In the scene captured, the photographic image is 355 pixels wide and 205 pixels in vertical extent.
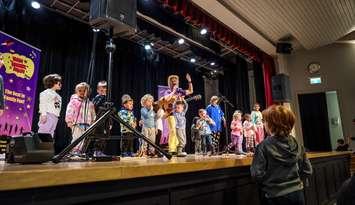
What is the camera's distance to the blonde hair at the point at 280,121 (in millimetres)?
1499

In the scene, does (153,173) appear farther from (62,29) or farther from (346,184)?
(62,29)

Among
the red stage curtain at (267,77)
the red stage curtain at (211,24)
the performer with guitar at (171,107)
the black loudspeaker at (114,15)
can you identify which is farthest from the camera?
the red stage curtain at (267,77)

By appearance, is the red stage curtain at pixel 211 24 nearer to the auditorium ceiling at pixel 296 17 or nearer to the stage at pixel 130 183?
the auditorium ceiling at pixel 296 17

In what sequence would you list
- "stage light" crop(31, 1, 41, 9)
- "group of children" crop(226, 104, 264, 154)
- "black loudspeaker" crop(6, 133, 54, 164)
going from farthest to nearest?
"group of children" crop(226, 104, 264, 154)
"stage light" crop(31, 1, 41, 9)
"black loudspeaker" crop(6, 133, 54, 164)

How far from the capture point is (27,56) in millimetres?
3973

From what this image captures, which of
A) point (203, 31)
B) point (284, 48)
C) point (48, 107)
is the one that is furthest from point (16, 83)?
point (284, 48)

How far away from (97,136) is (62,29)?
176 inches

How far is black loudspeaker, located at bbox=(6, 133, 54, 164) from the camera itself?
3.17 feet

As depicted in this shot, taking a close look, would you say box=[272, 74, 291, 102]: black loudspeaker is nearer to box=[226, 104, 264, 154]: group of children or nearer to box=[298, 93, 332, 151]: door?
box=[226, 104, 264, 154]: group of children

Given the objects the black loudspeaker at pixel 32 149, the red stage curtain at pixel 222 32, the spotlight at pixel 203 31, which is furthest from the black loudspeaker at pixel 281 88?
the black loudspeaker at pixel 32 149

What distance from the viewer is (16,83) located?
3.73 m

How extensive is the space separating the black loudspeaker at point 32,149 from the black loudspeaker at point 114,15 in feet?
2.18

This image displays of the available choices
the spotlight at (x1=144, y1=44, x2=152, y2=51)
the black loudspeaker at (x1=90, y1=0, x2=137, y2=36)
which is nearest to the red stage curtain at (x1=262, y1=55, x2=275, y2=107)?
the spotlight at (x1=144, y1=44, x2=152, y2=51)

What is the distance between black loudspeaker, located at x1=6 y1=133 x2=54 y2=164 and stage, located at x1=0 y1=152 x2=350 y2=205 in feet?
0.17
